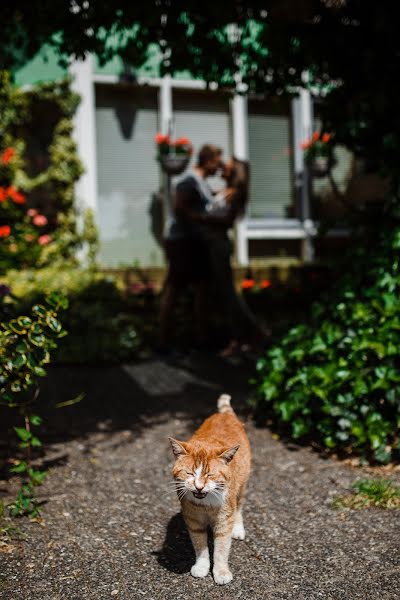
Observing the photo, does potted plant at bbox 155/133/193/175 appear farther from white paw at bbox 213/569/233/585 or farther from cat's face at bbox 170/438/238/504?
white paw at bbox 213/569/233/585

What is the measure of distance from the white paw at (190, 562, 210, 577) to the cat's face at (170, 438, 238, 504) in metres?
0.35

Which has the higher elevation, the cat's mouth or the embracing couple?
the embracing couple

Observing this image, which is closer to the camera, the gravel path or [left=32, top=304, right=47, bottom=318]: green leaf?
the gravel path

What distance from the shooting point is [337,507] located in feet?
11.3

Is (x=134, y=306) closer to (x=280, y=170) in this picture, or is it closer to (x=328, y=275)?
(x=328, y=275)

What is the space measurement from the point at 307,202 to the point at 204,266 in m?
3.33

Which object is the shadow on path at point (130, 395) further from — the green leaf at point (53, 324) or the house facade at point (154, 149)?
the house facade at point (154, 149)

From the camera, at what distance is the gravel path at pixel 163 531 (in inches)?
106

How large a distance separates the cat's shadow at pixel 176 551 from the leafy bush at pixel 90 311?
3.40 metres

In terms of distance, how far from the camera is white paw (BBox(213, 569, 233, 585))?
2.71 meters

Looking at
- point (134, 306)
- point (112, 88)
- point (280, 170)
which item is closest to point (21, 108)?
point (112, 88)

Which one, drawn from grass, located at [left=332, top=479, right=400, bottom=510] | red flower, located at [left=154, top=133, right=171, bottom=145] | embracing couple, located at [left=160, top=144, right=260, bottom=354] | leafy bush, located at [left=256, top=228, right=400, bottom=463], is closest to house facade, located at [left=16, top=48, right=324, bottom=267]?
red flower, located at [left=154, top=133, right=171, bottom=145]

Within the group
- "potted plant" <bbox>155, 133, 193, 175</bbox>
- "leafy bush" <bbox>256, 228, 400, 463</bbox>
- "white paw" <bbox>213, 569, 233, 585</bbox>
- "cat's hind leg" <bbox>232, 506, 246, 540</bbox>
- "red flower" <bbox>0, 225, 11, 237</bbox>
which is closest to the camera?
"white paw" <bbox>213, 569, 233, 585</bbox>

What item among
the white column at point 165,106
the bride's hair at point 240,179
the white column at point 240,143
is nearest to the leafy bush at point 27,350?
the bride's hair at point 240,179
